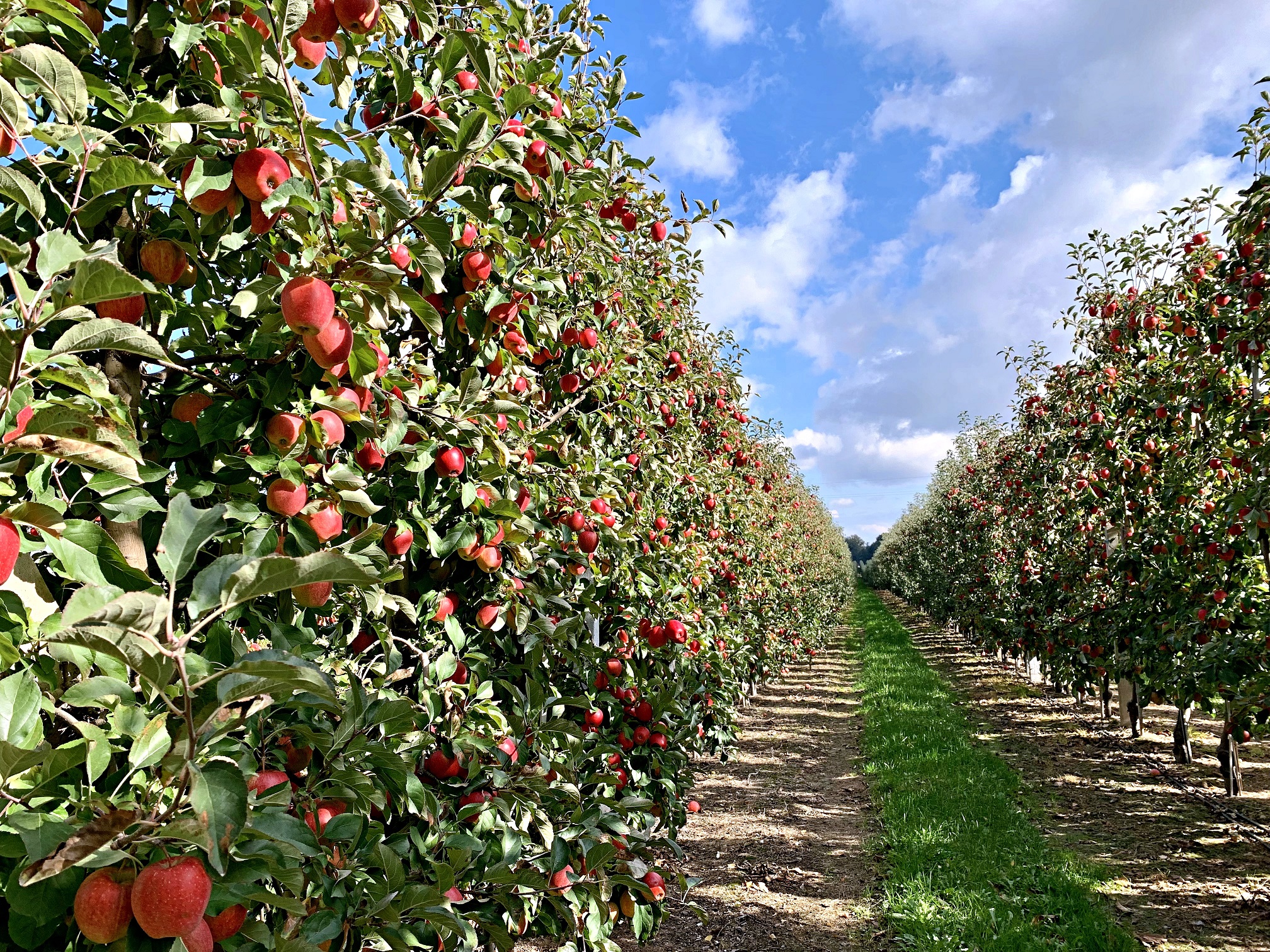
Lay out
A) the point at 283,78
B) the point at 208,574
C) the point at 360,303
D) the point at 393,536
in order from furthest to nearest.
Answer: the point at 393,536, the point at 360,303, the point at 283,78, the point at 208,574

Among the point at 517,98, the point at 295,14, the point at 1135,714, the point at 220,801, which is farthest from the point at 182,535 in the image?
the point at 1135,714

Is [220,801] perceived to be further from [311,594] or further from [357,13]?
[357,13]

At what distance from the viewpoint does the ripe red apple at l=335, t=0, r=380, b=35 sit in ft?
3.89

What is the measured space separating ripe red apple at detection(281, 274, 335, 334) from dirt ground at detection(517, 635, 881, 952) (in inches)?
151

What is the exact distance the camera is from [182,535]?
35.4 inches

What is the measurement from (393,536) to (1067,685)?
1075 cm

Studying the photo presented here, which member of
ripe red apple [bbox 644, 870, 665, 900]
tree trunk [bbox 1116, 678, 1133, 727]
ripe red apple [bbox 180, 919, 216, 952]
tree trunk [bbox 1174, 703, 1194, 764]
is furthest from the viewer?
tree trunk [bbox 1116, 678, 1133, 727]

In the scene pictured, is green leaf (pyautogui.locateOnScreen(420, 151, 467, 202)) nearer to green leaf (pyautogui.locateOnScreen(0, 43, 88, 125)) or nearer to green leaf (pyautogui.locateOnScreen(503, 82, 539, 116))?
green leaf (pyautogui.locateOnScreen(503, 82, 539, 116))

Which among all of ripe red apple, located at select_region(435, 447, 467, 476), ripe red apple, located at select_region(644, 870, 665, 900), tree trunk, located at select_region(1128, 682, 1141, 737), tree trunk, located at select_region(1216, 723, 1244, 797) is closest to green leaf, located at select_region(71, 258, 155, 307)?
ripe red apple, located at select_region(435, 447, 467, 476)

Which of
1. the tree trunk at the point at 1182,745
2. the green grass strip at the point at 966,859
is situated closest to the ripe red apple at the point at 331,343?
the green grass strip at the point at 966,859

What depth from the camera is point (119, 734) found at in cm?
88

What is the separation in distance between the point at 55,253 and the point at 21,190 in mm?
118

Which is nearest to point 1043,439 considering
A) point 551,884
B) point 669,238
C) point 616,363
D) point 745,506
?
point 745,506

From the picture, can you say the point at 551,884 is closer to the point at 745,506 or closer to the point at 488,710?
the point at 488,710
